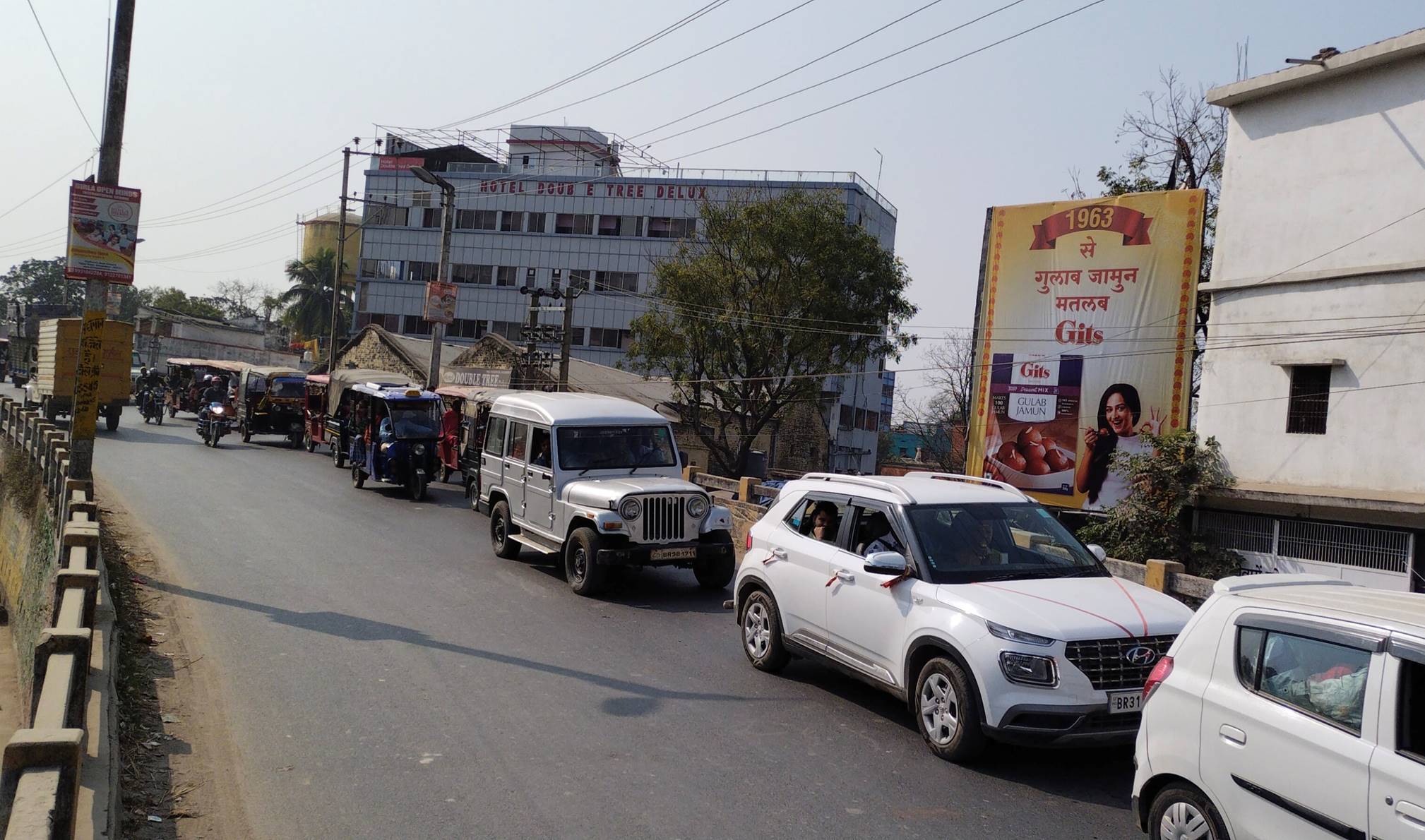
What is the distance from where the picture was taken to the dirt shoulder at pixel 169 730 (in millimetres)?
5473

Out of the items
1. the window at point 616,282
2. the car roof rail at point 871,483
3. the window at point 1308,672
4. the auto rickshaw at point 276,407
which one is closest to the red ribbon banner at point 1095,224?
the car roof rail at point 871,483

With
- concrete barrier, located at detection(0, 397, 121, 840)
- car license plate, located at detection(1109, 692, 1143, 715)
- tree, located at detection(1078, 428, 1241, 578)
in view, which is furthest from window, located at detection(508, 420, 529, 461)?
tree, located at detection(1078, 428, 1241, 578)

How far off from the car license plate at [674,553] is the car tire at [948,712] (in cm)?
554

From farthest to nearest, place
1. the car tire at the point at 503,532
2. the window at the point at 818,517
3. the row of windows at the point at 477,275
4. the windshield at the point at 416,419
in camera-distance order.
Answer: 1. the row of windows at the point at 477,275
2. the windshield at the point at 416,419
3. the car tire at the point at 503,532
4. the window at the point at 818,517

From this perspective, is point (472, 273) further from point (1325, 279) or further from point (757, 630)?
point (757, 630)

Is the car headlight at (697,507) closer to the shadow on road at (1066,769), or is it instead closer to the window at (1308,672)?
the shadow on road at (1066,769)

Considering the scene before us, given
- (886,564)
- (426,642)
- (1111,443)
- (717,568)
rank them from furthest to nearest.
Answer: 1. (1111,443)
2. (717,568)
3. (426,642)
4. (886,564)

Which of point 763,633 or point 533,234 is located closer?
point 763,633

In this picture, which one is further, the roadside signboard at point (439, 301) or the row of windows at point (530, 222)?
the row of windows at point (530, 222)

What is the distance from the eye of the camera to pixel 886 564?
23.2 feet

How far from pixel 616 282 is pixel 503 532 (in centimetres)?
5212

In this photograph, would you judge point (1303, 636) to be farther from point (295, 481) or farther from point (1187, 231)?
point (295, 481)

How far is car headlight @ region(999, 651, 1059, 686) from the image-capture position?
239 inches

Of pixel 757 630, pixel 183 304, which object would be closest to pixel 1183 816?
pixel 757 630
